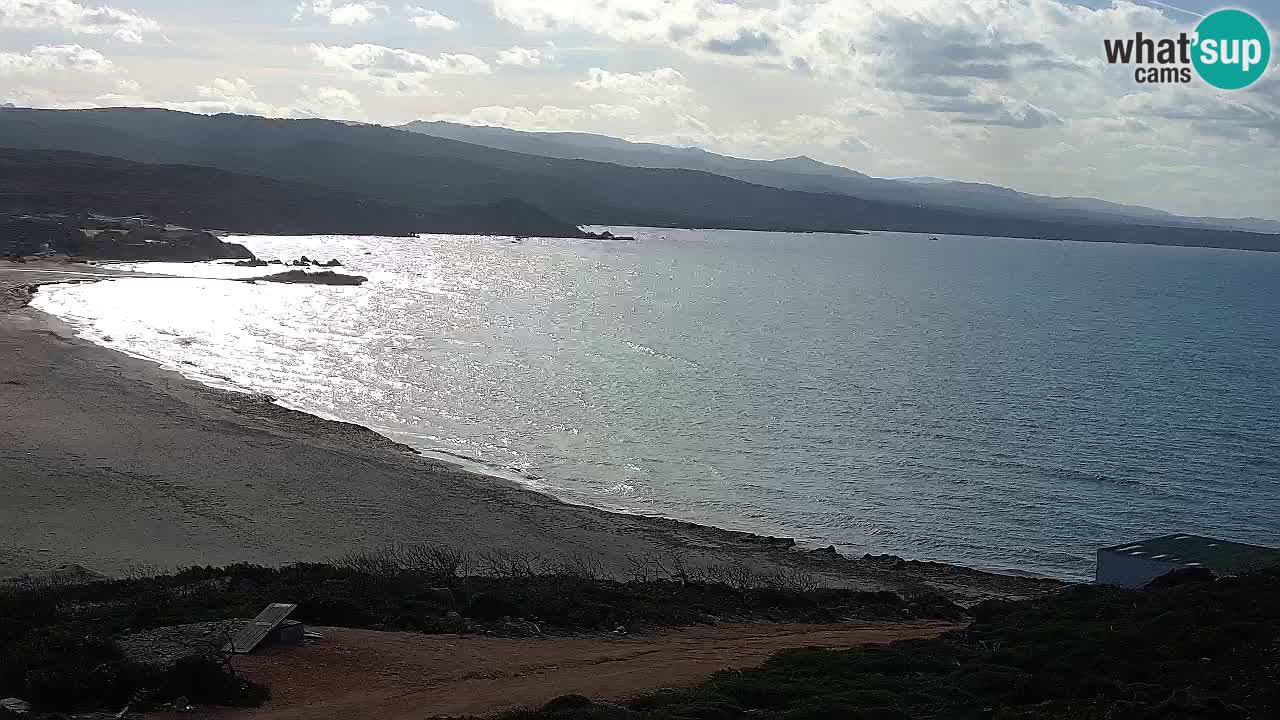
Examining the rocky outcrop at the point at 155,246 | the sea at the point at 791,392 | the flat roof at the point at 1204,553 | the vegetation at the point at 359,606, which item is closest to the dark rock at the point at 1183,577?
the flat roof at the point at 1204,553

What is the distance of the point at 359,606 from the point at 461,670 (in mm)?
2677

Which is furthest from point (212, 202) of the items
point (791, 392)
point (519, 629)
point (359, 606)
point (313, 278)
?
point (519, 629)

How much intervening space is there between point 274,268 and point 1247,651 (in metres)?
90.2

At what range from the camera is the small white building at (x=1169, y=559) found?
20375mm

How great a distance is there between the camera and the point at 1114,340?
74.4m

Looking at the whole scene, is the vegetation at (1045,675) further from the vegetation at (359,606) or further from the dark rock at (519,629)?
the vegetation at (359,606)

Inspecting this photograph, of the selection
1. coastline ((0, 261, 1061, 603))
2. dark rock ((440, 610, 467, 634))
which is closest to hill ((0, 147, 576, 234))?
coastline ((0, 261, 1061, 603))

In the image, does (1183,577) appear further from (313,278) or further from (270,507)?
(313,278)

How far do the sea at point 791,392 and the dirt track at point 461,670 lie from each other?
12247 millimetres

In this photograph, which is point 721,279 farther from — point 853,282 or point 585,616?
point 585,616

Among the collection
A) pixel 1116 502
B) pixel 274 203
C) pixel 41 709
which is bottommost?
pixel 1116 502

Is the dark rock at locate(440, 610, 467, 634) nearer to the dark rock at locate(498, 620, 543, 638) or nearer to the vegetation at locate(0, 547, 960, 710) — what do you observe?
the vegetation at locate(0, 547, 960, 710)

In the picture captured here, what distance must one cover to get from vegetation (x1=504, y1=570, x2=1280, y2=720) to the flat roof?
14.9 ft

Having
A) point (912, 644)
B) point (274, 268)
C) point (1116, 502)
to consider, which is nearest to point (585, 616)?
point (912, 644)
